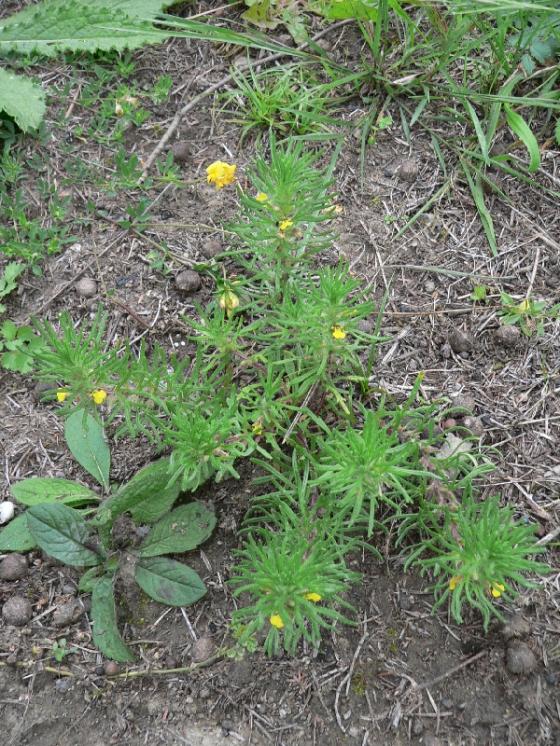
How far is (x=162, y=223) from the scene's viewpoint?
3.00 meters

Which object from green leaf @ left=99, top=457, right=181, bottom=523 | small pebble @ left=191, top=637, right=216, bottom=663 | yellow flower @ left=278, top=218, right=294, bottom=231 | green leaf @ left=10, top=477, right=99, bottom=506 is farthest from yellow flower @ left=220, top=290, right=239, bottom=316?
small pebble @ left=191, top=637, right=216, bottom=663

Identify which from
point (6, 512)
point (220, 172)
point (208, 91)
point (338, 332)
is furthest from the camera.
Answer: point (208, 91)

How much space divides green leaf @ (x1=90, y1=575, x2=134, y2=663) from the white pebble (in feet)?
1.45

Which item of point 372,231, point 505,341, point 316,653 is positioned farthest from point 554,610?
point 372,231

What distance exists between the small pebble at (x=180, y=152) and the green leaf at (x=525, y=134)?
1.43m

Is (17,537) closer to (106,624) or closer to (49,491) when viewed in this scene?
(49,491)

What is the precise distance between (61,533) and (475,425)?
1539 mm

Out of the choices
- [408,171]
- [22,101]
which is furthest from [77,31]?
[408,171]

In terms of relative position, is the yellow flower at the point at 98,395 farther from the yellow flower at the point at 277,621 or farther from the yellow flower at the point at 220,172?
Answer: the yellow flower at the point at 220,172

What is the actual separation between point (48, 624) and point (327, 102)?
248 centimetres

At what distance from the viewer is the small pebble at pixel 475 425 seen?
253cm

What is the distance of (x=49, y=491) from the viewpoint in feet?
8.21

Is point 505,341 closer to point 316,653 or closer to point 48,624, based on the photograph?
point 316,653

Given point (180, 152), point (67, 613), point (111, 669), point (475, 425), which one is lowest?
point (475, 425)
